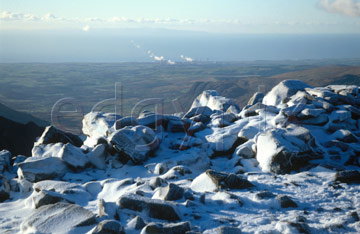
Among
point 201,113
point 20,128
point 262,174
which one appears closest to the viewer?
point 262,174

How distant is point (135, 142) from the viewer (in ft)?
44.6

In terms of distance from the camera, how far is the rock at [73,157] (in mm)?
12812

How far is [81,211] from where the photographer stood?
758 centimetres

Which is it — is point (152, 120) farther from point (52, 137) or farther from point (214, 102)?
point (214, 102)

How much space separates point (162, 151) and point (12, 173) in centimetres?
636

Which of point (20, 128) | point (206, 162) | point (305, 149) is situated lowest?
point (20, 128)

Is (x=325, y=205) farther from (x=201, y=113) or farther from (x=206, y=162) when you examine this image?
(x=201, y=113)

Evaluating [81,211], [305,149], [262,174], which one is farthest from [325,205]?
[81,211]

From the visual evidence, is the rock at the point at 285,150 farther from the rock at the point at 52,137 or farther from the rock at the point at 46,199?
the rock at the point at 52,137

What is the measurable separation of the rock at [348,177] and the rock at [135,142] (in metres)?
7.23

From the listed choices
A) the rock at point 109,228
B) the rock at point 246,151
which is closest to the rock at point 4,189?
the rock at point 109,228

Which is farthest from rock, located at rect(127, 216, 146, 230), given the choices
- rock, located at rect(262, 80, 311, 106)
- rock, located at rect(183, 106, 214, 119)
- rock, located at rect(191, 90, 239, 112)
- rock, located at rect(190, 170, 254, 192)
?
rock, located at rect(191, 90, 239, 112)

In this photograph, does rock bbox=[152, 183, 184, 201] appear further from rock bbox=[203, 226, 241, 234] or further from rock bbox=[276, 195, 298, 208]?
rock bbox=[276, 195, 298, 208]

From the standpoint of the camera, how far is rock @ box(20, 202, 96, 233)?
7141mm
